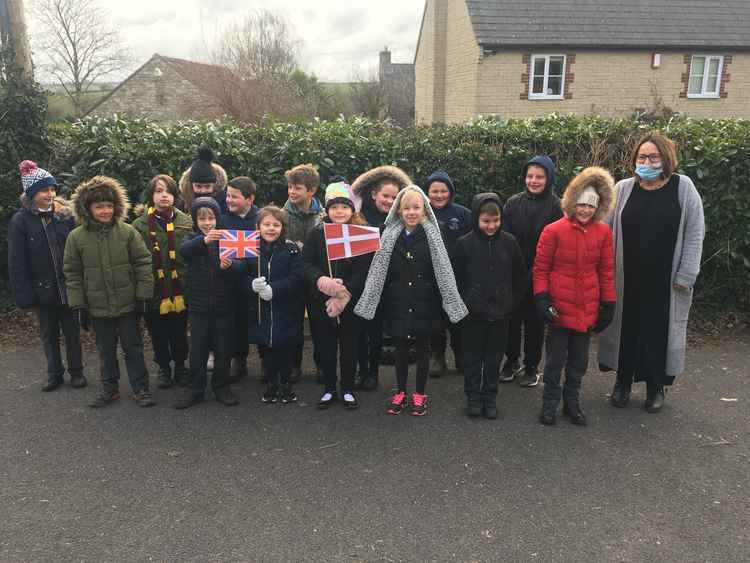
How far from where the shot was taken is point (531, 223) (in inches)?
191

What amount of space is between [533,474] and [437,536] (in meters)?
0.94

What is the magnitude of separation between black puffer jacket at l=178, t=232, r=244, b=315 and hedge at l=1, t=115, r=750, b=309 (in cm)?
183

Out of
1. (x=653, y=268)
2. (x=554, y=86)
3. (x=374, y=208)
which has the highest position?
(x=554, y=86)

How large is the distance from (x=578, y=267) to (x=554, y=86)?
18.9 meters

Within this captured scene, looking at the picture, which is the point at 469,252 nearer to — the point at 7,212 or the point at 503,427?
the point at 503,427

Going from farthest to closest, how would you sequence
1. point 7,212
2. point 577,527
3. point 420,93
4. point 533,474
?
point 420,93 < point 7,212 < point 533,474 < point 577,527

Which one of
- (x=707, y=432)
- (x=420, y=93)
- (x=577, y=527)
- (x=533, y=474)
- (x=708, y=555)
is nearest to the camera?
(x=708, y=555)

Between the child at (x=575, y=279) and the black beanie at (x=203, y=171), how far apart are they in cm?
301

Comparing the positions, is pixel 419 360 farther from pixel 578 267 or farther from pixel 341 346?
pixel 578 267

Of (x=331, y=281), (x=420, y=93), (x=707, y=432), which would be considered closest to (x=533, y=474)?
(x=707, y=432)

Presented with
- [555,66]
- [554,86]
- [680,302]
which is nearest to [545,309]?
[680,302]

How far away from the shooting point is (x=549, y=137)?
671 cm

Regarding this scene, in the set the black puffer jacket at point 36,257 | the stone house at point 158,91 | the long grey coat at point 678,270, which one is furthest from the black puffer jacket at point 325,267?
the stone house at point 158,91

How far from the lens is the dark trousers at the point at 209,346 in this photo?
4.71 metres
